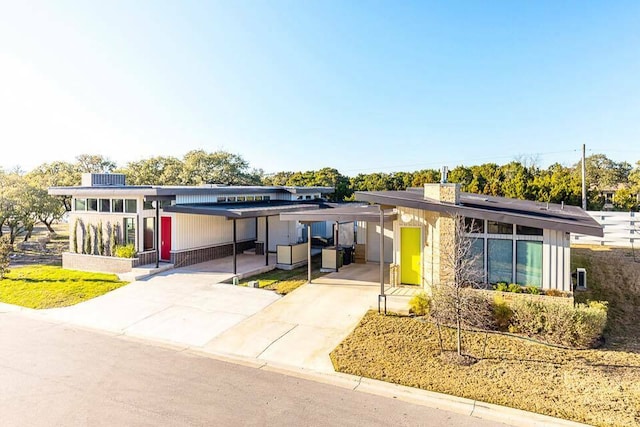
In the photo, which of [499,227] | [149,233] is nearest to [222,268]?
[149,233]

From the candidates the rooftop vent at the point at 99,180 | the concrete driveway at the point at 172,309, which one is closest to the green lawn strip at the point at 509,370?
the concrete driveway at the point at 172,309

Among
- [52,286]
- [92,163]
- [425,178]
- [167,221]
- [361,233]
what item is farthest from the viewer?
[92,163]

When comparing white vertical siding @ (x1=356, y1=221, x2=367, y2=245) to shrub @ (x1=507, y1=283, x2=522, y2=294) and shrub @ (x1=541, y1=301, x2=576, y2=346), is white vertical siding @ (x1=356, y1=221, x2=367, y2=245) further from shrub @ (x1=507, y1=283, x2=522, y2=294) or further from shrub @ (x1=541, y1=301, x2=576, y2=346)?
shrub @ (x1=541, y1=301, x2=576, y2=346)

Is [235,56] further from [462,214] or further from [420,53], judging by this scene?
[462,214]

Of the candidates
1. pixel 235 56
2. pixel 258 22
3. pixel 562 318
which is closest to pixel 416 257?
pixel 562 318

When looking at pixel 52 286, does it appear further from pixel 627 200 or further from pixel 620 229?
pixel 627 200

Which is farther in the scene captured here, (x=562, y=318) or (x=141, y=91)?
(x=141, y=91)

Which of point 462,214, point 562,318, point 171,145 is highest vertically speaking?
point 171,145

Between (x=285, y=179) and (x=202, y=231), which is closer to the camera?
(x=202, y=231)
